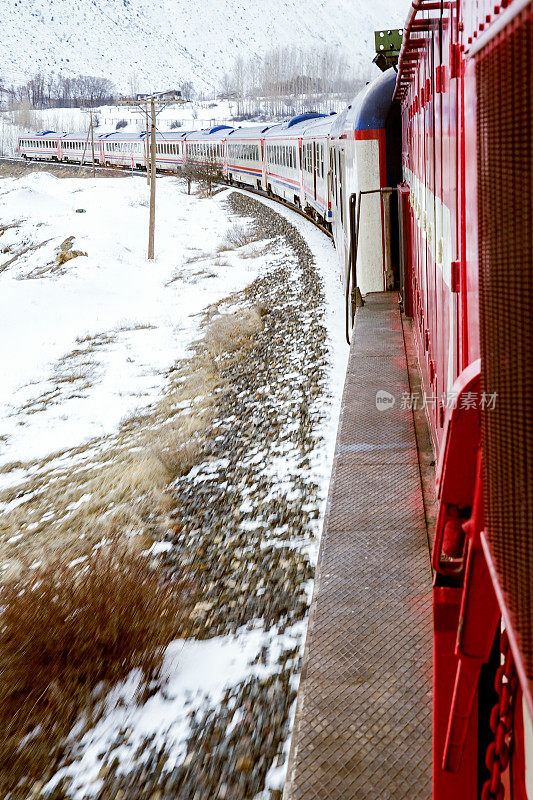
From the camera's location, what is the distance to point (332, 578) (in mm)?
3988

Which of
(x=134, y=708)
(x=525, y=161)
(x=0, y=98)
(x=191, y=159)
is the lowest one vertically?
(x=134, y=708)

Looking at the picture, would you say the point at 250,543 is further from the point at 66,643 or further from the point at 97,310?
the point at 97,310

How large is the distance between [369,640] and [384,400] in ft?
10.8

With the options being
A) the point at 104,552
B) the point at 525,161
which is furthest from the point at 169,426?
the point at 525,161

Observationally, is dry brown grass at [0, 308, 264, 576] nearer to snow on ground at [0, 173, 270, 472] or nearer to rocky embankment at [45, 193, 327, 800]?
rocky embankment at [45, 193, 327, 800]

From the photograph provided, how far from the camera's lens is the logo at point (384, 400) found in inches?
250

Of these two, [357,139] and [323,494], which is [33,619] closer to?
[323,494]

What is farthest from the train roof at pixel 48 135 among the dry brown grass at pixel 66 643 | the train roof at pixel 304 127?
the dry brown grass at pixel 66 643

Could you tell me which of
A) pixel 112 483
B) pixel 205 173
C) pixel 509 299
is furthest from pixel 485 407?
pixel 205 173

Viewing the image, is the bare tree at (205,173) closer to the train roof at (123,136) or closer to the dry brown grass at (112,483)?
the train roof at (123,136)

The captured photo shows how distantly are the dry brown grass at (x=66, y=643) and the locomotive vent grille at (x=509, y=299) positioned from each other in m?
3.78

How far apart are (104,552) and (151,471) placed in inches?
77.5

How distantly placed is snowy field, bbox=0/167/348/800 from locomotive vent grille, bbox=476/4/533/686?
294cm

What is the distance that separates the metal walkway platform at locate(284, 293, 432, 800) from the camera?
9.04 feet
